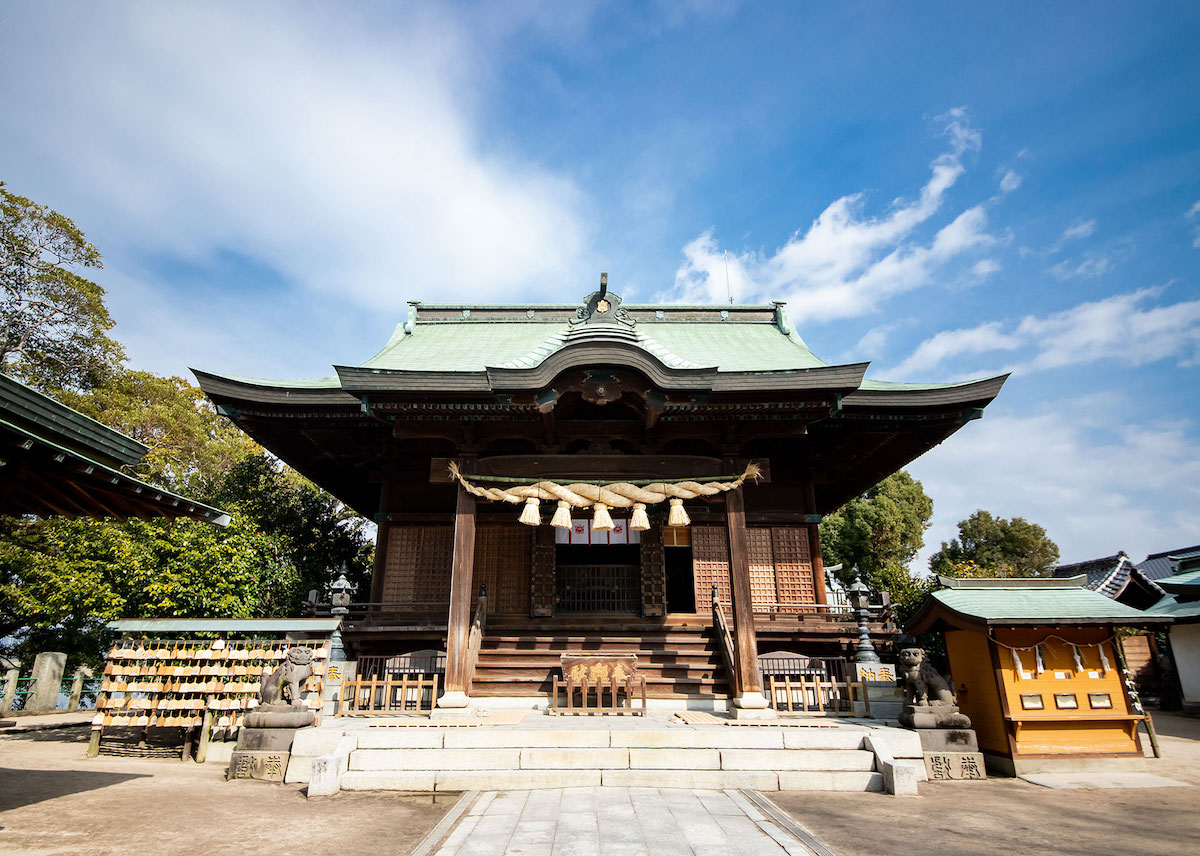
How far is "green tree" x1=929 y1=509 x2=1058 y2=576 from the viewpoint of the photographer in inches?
1378

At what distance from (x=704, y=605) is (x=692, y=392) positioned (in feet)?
17.3

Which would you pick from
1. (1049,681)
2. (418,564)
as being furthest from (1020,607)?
(418,564)

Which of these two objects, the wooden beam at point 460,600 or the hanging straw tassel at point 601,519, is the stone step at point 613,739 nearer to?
the wooden beam at point 460,600

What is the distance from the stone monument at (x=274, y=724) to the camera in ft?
25.9

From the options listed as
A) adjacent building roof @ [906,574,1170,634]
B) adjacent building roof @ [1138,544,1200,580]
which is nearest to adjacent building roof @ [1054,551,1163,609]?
adjacent building roof @ [1138,544,1200,580]

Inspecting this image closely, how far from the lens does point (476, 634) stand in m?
11.0

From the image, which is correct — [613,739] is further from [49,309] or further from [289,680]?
[49,309]

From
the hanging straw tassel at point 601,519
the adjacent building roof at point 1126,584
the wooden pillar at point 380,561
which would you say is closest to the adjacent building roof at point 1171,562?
the adjacent building roof at point 1126,584

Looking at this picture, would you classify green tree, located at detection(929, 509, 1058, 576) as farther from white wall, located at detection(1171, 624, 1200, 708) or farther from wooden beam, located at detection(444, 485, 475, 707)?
wooden beam, located at detection(444, 485, 475, 707)

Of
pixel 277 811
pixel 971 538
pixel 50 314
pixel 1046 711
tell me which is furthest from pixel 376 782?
pixel 971 538

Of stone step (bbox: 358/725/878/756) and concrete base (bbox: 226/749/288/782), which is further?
concrete base (bbox: 226/749/288/782)

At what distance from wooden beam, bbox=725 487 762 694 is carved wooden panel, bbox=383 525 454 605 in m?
6.42

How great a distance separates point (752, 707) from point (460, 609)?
16.1 ft

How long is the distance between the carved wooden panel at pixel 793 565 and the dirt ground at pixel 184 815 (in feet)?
27.9
